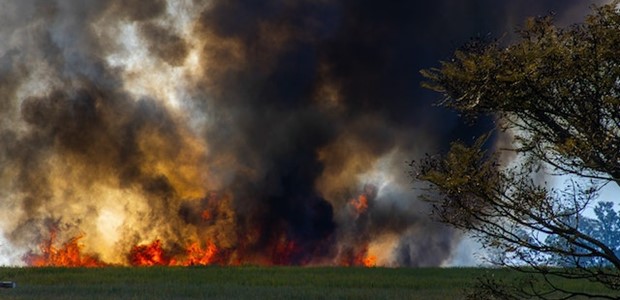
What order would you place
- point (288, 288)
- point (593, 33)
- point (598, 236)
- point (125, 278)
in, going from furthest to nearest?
point (598, 236)
point (125, 278)
point (288, 288)
point (593, 33)

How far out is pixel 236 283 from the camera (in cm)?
3709

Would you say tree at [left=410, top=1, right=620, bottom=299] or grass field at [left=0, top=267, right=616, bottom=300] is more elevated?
grass field at [left=0, top=267, right=616, bottom=300]

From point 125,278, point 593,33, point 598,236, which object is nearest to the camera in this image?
point 593,33

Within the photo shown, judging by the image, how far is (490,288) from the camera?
14.3 meters

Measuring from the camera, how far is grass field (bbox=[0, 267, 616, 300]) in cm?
3052

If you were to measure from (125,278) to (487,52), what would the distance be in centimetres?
2922

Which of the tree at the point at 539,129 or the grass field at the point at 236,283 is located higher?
the grass field at the point at 236,283

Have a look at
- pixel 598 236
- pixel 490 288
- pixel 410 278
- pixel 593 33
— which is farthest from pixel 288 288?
pixel 598 236

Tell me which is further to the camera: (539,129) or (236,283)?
(236,283)

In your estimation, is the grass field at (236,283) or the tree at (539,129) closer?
the tree at (539,129)

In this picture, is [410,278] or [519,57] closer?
[519,57]

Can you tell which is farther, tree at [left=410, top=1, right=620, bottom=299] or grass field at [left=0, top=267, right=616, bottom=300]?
grass field at [left=0, top=267, right=616, bottom=300]

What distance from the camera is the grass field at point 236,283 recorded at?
3052 centimetres

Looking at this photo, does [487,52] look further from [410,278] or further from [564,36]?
[410,278]
